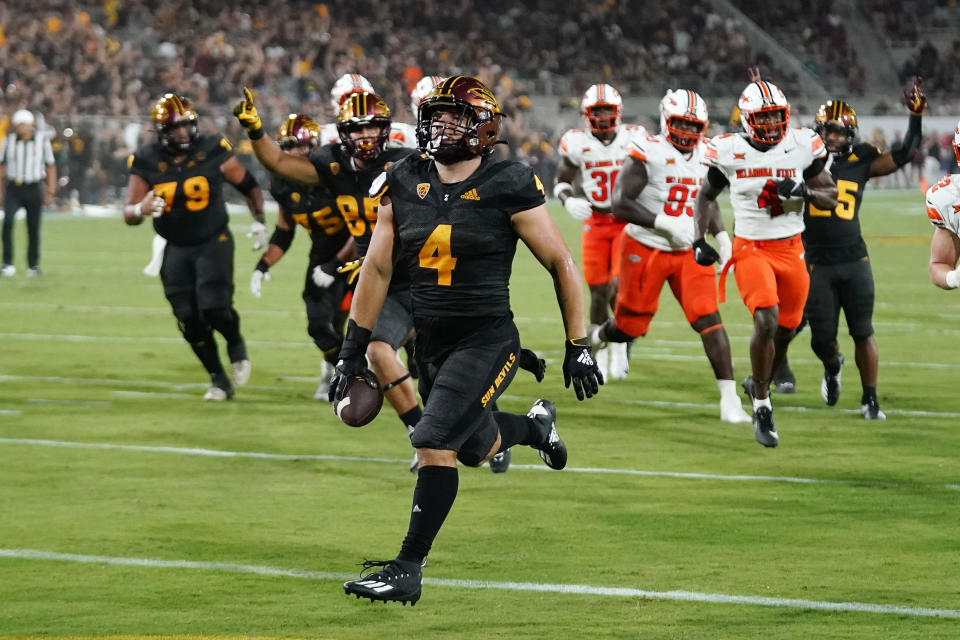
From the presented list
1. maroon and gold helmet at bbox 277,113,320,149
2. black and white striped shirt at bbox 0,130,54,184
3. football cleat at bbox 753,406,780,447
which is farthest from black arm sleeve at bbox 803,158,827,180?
black and white striped shirt at bbox 0,130,54,184

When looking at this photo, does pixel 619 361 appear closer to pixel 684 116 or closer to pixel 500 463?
pixel 684 116

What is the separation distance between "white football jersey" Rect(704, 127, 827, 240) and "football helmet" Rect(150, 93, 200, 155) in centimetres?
309

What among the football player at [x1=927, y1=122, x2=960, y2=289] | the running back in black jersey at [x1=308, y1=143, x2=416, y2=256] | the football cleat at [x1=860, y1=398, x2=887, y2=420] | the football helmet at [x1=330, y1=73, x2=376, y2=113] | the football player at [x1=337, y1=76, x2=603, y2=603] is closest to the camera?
the football player at [x1=337, y1=76, x2=603, y2=603]

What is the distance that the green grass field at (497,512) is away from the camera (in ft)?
15.7

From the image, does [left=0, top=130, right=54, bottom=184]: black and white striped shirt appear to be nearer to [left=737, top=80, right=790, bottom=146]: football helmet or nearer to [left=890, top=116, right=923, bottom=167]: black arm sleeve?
[left=890, top=116, right=923, bottom=167]: black arm sleeve

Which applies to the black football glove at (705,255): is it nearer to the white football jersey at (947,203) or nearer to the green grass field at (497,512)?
the green grass field at (497,512)

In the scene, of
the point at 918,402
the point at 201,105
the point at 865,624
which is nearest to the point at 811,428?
the point at 918,402

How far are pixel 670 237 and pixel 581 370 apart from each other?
143 inches

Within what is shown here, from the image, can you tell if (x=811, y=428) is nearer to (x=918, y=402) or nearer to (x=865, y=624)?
(x=918, y=402)

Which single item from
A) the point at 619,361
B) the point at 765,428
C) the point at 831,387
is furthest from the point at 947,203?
the point at 619,361

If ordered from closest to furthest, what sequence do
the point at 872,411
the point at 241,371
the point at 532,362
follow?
the point at 532,362, the point at 872,411, the point at 241,371

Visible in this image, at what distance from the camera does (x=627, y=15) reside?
40938mm

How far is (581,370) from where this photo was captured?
5.04 meters

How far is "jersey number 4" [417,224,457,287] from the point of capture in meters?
5.00
